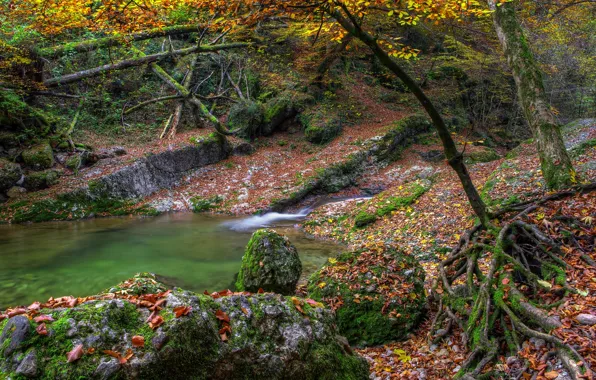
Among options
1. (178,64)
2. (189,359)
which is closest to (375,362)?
(189,359)

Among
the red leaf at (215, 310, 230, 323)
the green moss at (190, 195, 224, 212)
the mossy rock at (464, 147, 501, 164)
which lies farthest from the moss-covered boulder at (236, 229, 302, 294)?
the mossy rock at (464, 147, 501, 164)

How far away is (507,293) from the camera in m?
3.91

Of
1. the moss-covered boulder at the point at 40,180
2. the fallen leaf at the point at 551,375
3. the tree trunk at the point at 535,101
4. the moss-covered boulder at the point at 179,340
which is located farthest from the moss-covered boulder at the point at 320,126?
the fallen leaf at the point at 551,375

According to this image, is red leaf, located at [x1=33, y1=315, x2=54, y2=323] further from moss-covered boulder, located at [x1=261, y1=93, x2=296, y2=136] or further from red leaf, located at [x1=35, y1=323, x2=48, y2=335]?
moss-covered boulder, located at [x1=261, y1=93, x2=296, y2=136]

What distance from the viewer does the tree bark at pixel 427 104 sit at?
14.7ft

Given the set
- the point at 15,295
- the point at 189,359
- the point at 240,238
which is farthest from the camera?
the point at 240,238

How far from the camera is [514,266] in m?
4.14

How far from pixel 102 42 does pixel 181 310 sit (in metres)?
19.7

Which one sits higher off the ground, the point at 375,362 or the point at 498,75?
the point at 498,75

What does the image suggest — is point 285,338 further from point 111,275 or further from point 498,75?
point 498,75

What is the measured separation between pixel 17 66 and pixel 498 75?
77.6 feet

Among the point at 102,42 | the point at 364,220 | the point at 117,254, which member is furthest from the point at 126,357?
the point at 102,42

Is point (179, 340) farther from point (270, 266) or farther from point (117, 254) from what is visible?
point (117, 254)

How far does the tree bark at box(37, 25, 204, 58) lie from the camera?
637 inches
